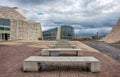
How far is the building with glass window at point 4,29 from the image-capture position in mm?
42281

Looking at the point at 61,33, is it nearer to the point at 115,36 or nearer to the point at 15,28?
the point at 15,28

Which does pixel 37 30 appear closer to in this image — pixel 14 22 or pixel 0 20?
pixel 14 22

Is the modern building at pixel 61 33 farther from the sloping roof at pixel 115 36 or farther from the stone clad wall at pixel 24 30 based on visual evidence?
the sloping roof at pixel 115 36

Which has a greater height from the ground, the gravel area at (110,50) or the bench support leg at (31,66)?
the bench support leg at (31,66)

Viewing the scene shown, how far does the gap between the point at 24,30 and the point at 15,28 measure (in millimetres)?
4033

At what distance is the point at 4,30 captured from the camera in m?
43.4

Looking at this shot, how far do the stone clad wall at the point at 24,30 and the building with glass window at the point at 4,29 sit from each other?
1317mm

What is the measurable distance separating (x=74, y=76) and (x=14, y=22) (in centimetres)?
4239

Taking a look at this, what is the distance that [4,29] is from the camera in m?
43.3

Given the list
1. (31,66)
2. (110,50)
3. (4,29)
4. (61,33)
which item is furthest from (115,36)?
(31,66)

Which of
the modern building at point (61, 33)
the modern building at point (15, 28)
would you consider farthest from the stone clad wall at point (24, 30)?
the modern building at point (61, 33)

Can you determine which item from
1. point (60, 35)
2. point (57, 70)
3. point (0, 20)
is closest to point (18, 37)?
point (0, 20)

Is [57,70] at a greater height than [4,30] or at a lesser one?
lesser

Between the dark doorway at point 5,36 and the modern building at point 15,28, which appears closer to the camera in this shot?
the dark doorway at point 5,36
